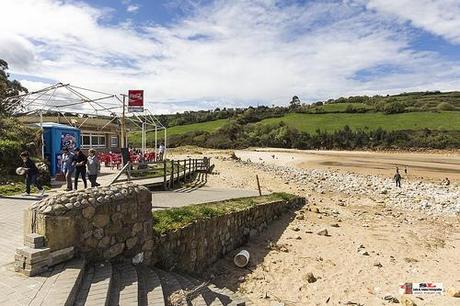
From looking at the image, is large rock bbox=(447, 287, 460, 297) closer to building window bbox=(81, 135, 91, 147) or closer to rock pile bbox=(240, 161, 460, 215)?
rock pile bbox=(240, 161, 460, 215)

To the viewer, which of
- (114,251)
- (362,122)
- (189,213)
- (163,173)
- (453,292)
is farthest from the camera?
(362,122)

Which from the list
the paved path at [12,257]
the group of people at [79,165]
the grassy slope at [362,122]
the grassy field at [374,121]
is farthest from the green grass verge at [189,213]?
the grassy field at [374,121]

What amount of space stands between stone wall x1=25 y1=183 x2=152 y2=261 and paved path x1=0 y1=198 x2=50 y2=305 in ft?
2.13

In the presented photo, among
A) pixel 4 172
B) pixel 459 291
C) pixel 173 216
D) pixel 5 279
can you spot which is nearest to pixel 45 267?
pixel 5 279

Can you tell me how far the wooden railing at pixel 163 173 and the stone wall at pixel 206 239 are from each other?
9.51 feet

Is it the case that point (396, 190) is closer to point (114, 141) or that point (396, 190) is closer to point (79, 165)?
point (79, 165)

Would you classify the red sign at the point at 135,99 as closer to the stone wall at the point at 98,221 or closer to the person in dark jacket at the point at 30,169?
the person in dark jacket at the point at 30,169

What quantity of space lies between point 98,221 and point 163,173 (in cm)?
1217

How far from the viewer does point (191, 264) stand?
381 inches

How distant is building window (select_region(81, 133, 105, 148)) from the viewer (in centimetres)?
2977

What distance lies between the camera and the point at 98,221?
696 cm

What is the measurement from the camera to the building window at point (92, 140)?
29.8 m

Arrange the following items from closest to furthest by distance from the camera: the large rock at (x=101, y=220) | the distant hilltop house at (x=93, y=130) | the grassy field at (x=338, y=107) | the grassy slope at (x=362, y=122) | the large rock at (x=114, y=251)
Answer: the large rock at (x=101, y=220), the large rock at (x=114, y=251), the distant hilltop house at (x=93, y=130), the grassy slope at (x=362, y=122), the grassy field at (x=338, y=107)

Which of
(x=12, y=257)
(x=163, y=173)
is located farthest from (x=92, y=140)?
(x=12, y=257)
